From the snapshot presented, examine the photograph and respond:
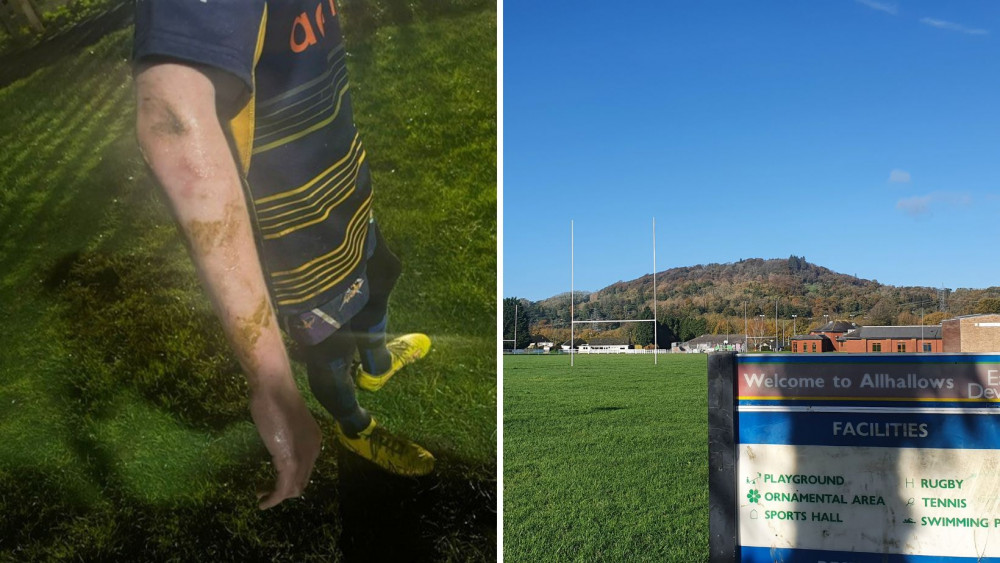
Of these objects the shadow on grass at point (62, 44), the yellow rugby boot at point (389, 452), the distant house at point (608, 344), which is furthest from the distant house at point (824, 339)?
the shadow on grass at point (62, 44)

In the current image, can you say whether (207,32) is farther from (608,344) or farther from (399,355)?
(608,344)

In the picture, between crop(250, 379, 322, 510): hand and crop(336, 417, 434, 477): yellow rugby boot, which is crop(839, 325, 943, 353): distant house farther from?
crop(250, 379, 322, 510): hand

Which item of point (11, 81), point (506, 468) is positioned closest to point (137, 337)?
point (11, 81)

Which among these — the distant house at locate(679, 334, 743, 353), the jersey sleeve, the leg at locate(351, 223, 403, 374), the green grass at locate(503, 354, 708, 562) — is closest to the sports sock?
the leg at locate(351, 223, 403, 374)

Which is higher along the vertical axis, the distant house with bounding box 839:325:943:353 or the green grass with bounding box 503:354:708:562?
the green grass with bounding box 503:354:708:562

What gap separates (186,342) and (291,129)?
3.34 ft

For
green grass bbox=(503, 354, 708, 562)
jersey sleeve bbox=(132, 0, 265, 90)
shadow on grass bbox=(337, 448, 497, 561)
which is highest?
jersey sleeve bbox=(132, 0, 265, 90)

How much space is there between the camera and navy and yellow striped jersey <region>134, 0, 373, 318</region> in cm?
306

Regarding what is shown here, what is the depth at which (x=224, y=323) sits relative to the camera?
131 inches

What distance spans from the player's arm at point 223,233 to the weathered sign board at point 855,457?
178cm

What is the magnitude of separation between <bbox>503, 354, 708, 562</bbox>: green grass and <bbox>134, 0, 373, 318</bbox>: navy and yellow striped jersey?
6.49 ft

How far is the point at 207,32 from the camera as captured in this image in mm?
3018

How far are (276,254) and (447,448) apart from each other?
1084 millimetres

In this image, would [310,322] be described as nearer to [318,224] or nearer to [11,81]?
[318,224]
